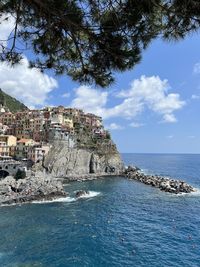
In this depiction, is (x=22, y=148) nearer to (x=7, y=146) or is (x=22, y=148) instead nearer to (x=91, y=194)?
(x=7, y=146)

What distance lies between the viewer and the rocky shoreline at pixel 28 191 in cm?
4820

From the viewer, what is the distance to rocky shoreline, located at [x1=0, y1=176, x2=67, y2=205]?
4820 cm

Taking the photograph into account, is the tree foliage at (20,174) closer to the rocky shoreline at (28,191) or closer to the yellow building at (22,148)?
the rocky shoreline at (28,191)

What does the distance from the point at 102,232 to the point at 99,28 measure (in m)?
28.4

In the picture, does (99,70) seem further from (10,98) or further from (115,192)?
(10,98)

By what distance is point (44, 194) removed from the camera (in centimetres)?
5172

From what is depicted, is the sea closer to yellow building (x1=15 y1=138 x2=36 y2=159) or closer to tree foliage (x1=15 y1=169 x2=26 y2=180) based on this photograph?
tree foliage (x1=15 y1=169 x2=26 y2=180)

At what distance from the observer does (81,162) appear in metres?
82.4

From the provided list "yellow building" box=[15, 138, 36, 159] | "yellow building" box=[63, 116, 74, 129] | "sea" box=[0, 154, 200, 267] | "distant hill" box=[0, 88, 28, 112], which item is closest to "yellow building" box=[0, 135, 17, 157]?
"yellow building" box=[15, 138, 36, 159]

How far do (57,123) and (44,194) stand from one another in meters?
37.7

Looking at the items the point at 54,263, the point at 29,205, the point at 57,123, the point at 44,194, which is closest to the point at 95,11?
the point at 54,263

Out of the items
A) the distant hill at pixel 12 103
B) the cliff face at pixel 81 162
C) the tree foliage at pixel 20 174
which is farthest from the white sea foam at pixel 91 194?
the distant hill at pixel 12 103

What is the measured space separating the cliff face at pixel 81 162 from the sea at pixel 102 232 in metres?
25.2

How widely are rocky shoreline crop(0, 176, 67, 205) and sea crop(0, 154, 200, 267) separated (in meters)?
2.34
